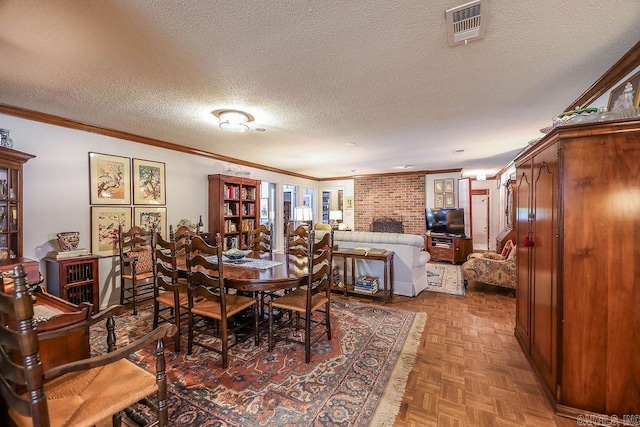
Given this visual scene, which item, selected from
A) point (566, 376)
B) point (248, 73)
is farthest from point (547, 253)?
point (248, 73)

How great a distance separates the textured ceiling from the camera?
4.67 ft

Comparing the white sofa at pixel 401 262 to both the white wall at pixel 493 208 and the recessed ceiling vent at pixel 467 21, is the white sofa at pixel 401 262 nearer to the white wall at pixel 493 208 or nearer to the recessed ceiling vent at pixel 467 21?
the recessed ceiling vent at pixel 467 21

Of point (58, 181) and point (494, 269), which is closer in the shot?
point (58, 181)

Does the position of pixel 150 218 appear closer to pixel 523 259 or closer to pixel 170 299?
pixel 170 299

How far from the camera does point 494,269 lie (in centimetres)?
407

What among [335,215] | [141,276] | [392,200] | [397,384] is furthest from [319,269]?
[392,200]

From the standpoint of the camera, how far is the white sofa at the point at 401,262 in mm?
3990

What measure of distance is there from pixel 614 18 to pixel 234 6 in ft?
6.62

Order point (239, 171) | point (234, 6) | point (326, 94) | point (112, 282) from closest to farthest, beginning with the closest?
1. point (234, 6)
2. point (326, 94)
3. point (112, 282)
4. point (239, 171)

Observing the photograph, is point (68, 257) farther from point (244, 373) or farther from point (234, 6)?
point (234, 6)

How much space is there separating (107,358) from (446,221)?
691 cm

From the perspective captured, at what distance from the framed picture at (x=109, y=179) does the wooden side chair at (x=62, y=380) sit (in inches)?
104

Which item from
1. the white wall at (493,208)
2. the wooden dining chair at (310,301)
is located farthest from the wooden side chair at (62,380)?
the white wall at (493,208)

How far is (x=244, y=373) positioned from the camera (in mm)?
2121
